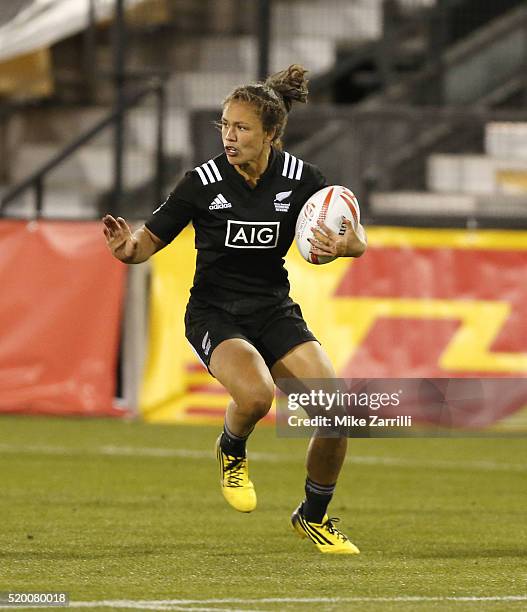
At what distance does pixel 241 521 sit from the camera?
8656 mm

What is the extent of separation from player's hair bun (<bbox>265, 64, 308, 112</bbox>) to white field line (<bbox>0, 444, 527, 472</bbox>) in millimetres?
4445

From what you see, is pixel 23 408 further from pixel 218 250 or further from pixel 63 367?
pixel 218 250

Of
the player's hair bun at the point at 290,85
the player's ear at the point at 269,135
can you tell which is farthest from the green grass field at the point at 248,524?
the player's hair bun at the point at 290,85

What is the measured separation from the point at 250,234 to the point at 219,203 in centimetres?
20

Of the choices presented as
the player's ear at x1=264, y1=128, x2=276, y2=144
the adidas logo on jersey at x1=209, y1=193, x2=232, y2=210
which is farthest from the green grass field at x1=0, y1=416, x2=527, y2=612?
the player's ear at x1=264, y1=128, x2=276, y2=144

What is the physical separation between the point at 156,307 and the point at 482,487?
4.37 m

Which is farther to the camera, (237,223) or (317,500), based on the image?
(317,500)

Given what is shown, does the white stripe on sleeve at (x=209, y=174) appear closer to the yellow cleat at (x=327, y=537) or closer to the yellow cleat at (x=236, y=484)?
the yellow cleat at (x=236, y=484)

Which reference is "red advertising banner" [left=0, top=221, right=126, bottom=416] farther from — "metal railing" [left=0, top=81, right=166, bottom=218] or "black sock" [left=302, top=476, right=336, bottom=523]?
"black sock" [left=302, top=476, right=336, bottom=523]

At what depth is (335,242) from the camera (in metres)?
7.20

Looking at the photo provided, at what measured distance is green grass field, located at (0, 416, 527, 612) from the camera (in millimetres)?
6359

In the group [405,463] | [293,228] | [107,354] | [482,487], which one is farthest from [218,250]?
[107,354]
